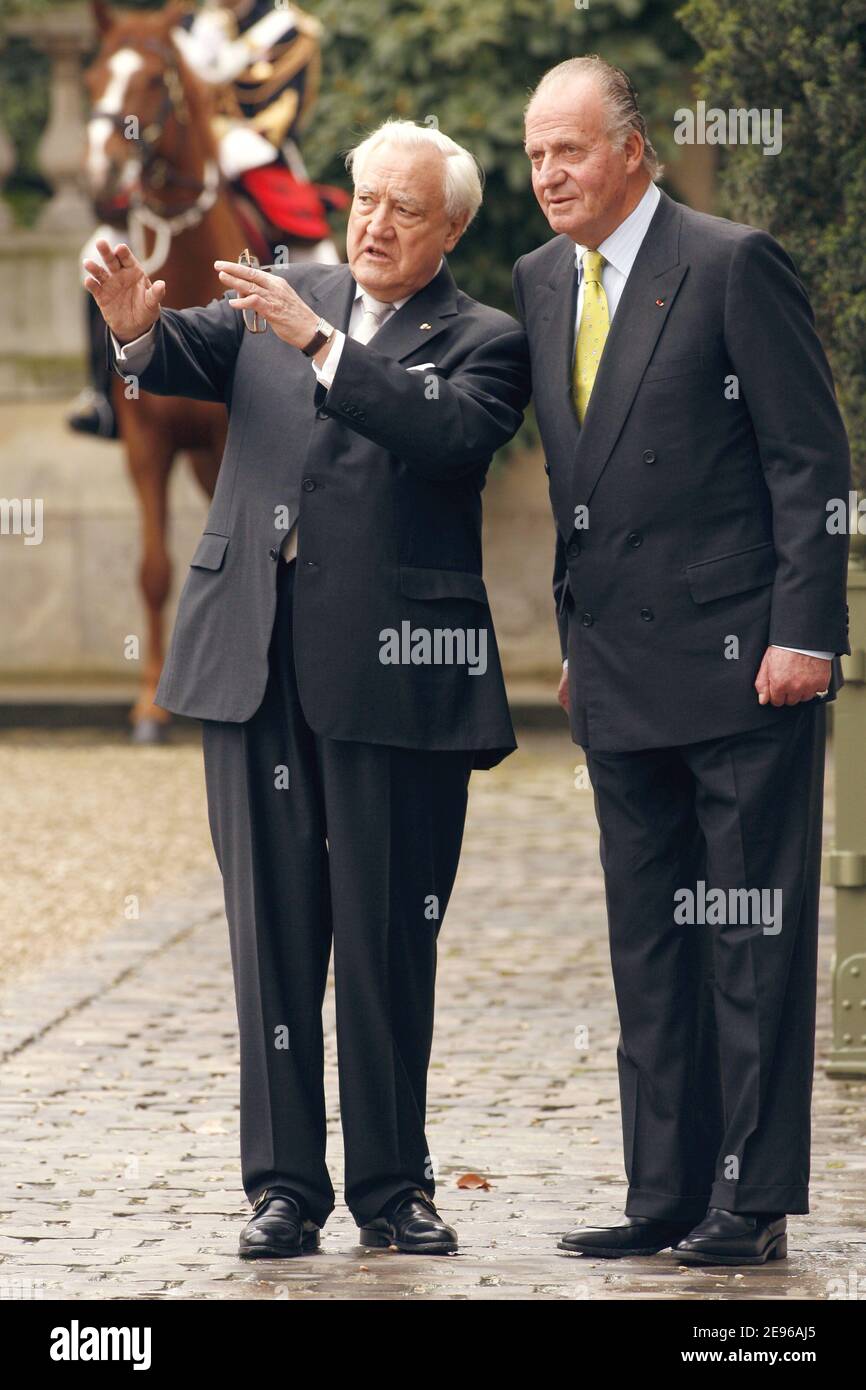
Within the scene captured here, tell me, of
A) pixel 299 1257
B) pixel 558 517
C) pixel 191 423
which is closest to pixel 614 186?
pixel 558 517

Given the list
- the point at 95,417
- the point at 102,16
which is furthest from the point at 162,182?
the point at 95,417

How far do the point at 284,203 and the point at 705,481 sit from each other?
31.3ft

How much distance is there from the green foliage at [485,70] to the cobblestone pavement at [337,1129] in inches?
247

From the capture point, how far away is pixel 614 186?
4.51 meters

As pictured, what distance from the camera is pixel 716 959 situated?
4602 millimetres

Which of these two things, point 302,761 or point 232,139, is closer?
point 302,761

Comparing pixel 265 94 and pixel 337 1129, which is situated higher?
pixel 265 94

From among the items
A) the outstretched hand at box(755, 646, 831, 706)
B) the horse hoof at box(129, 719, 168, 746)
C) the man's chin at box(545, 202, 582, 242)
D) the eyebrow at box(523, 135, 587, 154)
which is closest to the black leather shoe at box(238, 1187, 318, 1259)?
the outstretched hand at box(755, 646, 831, 706)

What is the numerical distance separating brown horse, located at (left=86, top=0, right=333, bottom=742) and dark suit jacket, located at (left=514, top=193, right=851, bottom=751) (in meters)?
8.08

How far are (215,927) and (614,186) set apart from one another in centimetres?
454

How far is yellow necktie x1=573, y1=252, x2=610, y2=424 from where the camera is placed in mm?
4633

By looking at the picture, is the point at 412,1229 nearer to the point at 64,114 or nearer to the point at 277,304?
the point at 277,304
